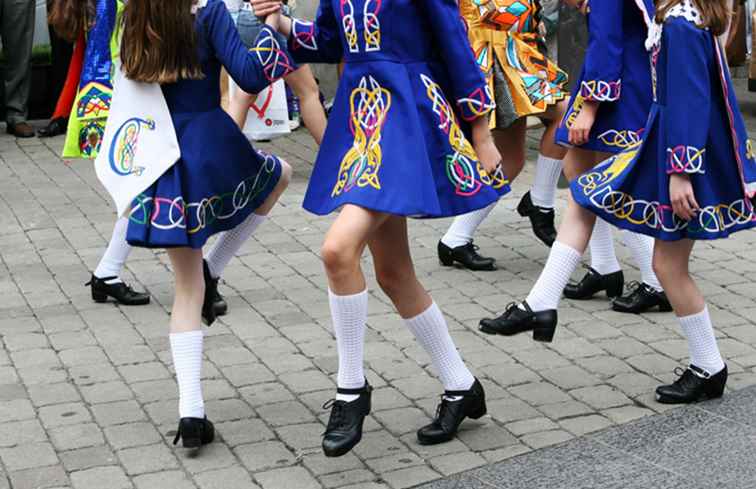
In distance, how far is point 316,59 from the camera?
5066 millimetres

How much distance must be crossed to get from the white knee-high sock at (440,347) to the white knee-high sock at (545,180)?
2647 mm

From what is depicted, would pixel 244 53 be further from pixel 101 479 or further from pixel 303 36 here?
pixel 101 479

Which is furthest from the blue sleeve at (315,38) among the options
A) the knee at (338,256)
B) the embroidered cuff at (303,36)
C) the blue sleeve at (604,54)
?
the blue sleeve at (604,54)

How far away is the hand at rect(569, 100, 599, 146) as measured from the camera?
614cm

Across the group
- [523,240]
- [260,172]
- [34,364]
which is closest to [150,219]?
[260,172]

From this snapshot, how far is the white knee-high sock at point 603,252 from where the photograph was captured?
6797mm

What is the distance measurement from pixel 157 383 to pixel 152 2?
5.36 ft

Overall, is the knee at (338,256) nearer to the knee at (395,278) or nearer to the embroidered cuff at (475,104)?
the knee at (395,278)

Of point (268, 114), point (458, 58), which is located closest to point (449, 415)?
point (458, 58)

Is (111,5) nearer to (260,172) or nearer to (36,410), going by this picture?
(260,172)

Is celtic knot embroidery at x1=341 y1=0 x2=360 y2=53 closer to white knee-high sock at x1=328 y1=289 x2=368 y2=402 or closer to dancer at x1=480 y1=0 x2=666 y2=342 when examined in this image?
white knee-high sock at x1=328 y1=289 x2=368 y2=402

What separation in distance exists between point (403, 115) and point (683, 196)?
3.63 ft

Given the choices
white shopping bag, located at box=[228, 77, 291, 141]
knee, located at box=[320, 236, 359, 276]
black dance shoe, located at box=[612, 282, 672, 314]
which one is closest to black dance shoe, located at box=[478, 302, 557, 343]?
knee, located at box=[320, 236, 359, 276]

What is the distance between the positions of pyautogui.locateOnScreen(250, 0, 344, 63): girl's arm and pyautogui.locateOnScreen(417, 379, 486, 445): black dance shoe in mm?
1261
